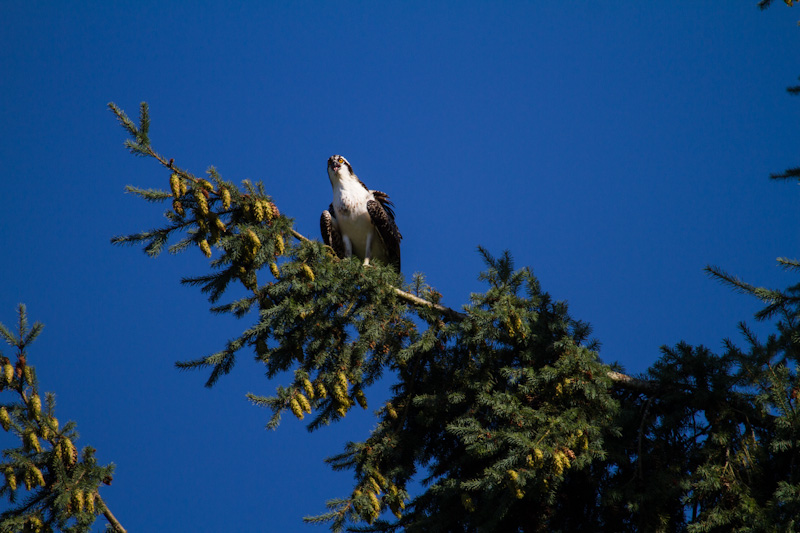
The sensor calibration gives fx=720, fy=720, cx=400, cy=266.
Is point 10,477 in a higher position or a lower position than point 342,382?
lower

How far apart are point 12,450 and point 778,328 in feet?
17.5

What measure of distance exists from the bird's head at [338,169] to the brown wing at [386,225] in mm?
419

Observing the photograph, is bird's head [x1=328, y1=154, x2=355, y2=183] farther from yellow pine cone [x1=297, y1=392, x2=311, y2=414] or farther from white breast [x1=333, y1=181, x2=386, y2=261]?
yellow pine cone [x1=297, y1=392, x2=311, y2=414]

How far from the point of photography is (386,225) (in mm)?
8594

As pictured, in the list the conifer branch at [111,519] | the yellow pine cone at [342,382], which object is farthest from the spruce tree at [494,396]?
the conifer branch at [111,519]

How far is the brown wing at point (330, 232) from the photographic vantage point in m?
8.74

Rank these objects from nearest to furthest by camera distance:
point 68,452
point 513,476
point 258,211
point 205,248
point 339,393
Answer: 1. point 513,476
2. point 68,452
3. point 205,248
4. point 339,393
5. point 258,211

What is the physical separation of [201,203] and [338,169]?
148 inches

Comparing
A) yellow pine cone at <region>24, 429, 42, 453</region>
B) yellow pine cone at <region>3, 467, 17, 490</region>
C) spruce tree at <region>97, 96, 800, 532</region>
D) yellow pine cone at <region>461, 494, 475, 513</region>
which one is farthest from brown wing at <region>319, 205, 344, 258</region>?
yellow pine cone at <region>3, 467, 17, 490</region>

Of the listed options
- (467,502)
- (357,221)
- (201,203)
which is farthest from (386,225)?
(467,502)

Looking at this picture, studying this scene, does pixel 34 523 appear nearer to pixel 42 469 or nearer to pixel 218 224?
pixel 42 469

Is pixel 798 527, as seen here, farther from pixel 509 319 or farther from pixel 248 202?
pixel 248 202

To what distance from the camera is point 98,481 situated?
4.82m

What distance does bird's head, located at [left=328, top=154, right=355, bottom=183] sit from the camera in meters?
8.91
